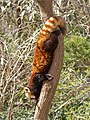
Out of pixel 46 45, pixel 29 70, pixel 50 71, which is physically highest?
pixel 46 45

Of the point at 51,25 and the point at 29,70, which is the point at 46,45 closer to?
the point at 51,25

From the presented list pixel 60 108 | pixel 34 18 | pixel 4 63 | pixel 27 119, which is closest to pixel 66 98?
pixel 60 108

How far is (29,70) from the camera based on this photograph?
321 centimetres

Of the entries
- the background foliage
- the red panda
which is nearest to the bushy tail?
the red panda

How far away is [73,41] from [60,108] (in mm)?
669

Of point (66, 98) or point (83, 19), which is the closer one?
point (66, 98)

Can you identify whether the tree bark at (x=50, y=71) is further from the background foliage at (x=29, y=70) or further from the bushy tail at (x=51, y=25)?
the background foliage at (x=29, y=70)

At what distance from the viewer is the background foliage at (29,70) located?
117 inches

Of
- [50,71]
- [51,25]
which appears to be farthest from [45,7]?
[50,71]

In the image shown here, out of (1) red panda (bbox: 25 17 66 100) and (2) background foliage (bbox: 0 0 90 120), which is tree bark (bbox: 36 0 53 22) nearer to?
(1) red panda (bbox: 25 17 66 100)

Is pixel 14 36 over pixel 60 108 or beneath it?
over

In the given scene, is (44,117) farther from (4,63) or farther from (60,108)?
(4,63)

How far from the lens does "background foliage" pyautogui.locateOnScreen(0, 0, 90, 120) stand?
9.79 feet

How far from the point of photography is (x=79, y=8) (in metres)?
3.85
